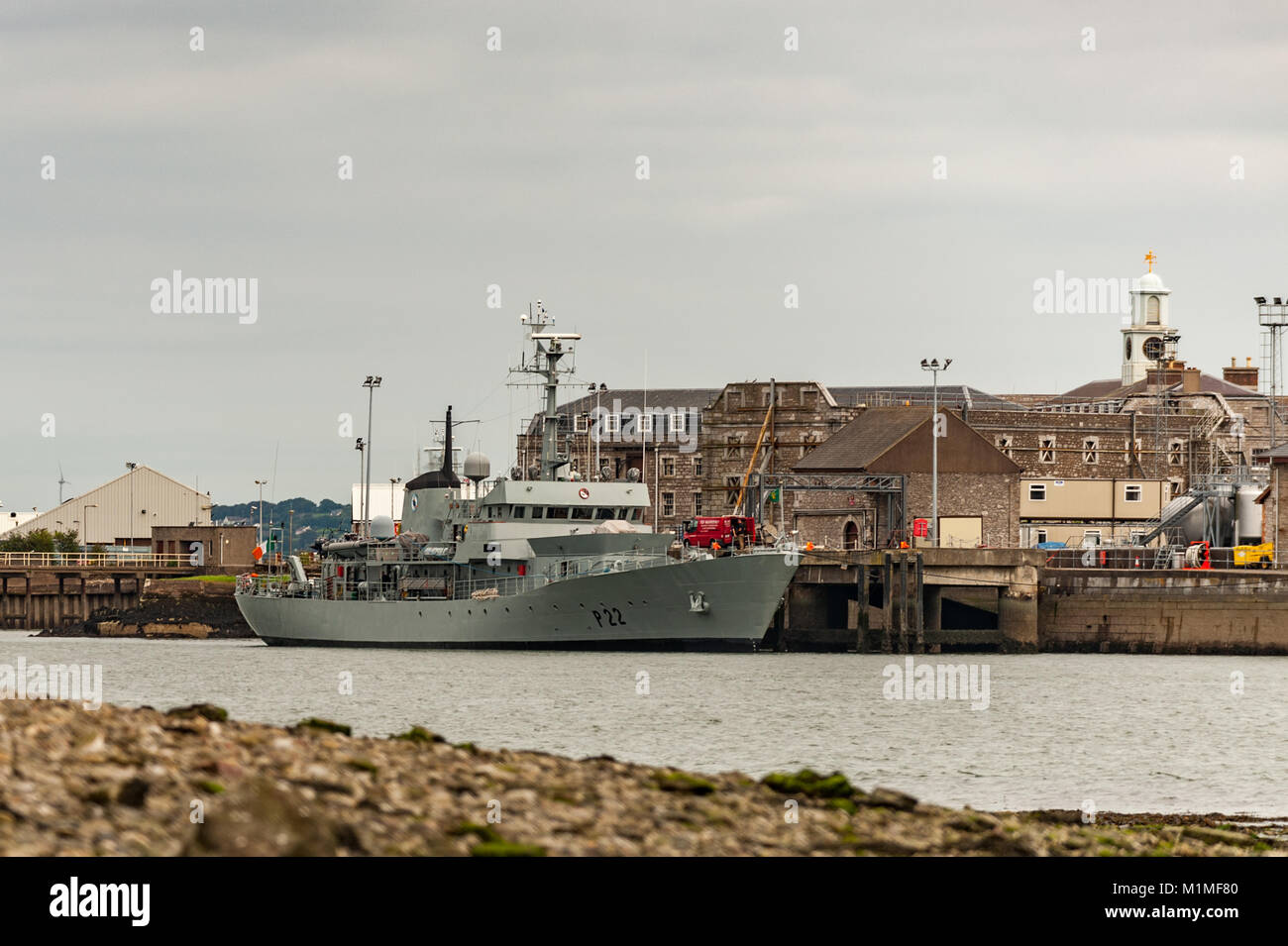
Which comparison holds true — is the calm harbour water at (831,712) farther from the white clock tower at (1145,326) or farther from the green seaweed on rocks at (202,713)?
the white clock tower at (1145,326)

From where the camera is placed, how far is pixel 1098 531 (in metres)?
92.2

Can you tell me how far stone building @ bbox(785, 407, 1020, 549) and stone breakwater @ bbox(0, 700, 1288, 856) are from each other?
62.0 meters

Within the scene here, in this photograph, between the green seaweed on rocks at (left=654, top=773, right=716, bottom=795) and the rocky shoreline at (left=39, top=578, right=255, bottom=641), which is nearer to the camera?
the green seaweed on rocks at (left=654, top=773, right=716, bottom=795)

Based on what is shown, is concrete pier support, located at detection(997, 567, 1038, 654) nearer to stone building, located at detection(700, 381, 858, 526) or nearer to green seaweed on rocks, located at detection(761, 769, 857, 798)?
stone building, located at detection(700, 381, 858, 526)

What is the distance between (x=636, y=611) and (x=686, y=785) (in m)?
43.3

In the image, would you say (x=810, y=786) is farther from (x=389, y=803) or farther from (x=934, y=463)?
(x=934, y=463)

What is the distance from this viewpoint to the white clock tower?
142 meters

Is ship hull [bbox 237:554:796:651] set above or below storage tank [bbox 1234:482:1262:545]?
below

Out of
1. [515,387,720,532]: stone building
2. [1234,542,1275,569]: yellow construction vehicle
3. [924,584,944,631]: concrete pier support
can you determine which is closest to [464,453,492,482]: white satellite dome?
[924,584,944,631]: concrete pier support

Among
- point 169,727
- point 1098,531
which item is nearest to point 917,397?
point 1098,531

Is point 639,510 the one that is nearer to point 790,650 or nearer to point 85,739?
point 790,650

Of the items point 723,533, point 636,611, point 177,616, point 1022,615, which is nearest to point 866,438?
point 723,533

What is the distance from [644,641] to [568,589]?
10.5ft
